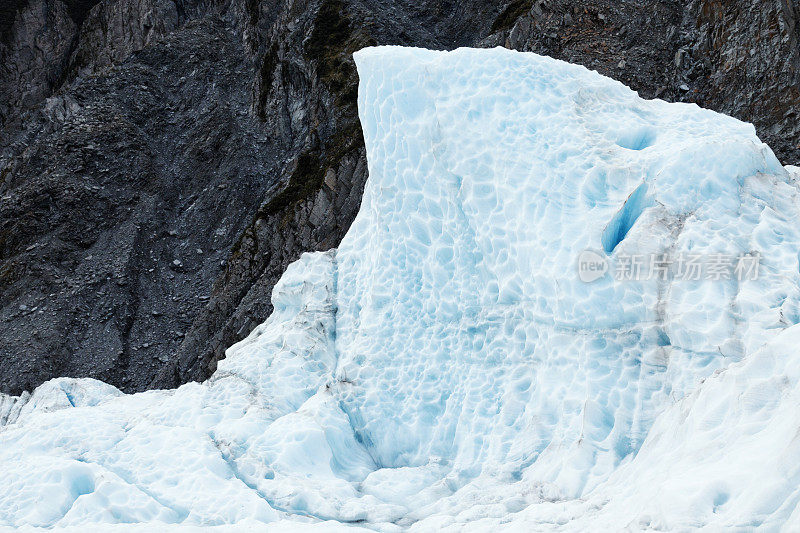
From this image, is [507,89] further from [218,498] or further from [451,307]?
[218,498]

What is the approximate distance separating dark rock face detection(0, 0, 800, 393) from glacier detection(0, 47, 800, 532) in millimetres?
11768

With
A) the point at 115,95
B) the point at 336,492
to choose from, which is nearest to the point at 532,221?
the point at 336,492

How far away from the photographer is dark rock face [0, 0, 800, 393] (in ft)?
71.6

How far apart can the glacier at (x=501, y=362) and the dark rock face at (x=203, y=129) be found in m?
11.8

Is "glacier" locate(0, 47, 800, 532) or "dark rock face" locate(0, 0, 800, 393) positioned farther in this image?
"dark rock face" locate(0, 0, 800, 393)

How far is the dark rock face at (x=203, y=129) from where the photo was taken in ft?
71.6

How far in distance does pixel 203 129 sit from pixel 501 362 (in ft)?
102

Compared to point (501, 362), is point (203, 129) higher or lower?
higher

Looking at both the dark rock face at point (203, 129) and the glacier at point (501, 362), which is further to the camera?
the dark rock face at point (203, 129)

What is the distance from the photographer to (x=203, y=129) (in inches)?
1401

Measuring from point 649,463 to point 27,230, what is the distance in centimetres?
3316

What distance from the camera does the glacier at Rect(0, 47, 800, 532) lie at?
20.2 ft

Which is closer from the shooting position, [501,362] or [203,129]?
[501,362]

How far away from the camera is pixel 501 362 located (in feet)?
29.4
